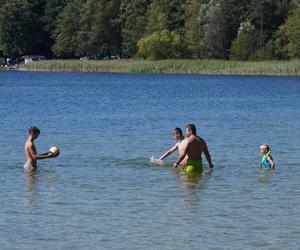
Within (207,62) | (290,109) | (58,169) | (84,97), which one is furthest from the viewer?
(207,62)

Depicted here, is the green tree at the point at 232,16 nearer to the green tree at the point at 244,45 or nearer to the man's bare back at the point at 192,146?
the green tree at the point at 244,45

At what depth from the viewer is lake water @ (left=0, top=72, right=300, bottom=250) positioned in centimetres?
1794

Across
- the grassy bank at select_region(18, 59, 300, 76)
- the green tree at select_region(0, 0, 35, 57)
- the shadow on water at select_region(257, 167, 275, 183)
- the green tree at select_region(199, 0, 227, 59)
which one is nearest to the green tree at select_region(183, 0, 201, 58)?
the green tree at select_region(199, 0, 227, 59)

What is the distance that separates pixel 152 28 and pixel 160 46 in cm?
588

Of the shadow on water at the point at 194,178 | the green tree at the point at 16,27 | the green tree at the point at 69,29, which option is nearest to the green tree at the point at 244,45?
the green tree at the point at 69,29

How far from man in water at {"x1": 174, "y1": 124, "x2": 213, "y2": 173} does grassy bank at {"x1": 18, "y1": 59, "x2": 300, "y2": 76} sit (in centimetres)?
7540

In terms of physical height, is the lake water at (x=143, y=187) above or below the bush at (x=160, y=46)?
above

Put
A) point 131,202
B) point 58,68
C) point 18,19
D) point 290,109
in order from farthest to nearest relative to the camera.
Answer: point 18,19 < point 58,68 < point 290,109 < point 131,202

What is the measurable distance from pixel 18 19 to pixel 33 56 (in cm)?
593

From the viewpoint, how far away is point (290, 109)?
5884 cm

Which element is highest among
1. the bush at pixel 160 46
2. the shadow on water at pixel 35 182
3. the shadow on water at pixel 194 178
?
the shadow on water at pixel 35 182

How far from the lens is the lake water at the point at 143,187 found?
17938mm

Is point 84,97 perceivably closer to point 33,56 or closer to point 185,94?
point 185,94

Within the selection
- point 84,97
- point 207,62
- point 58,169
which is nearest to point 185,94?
point 84,97
